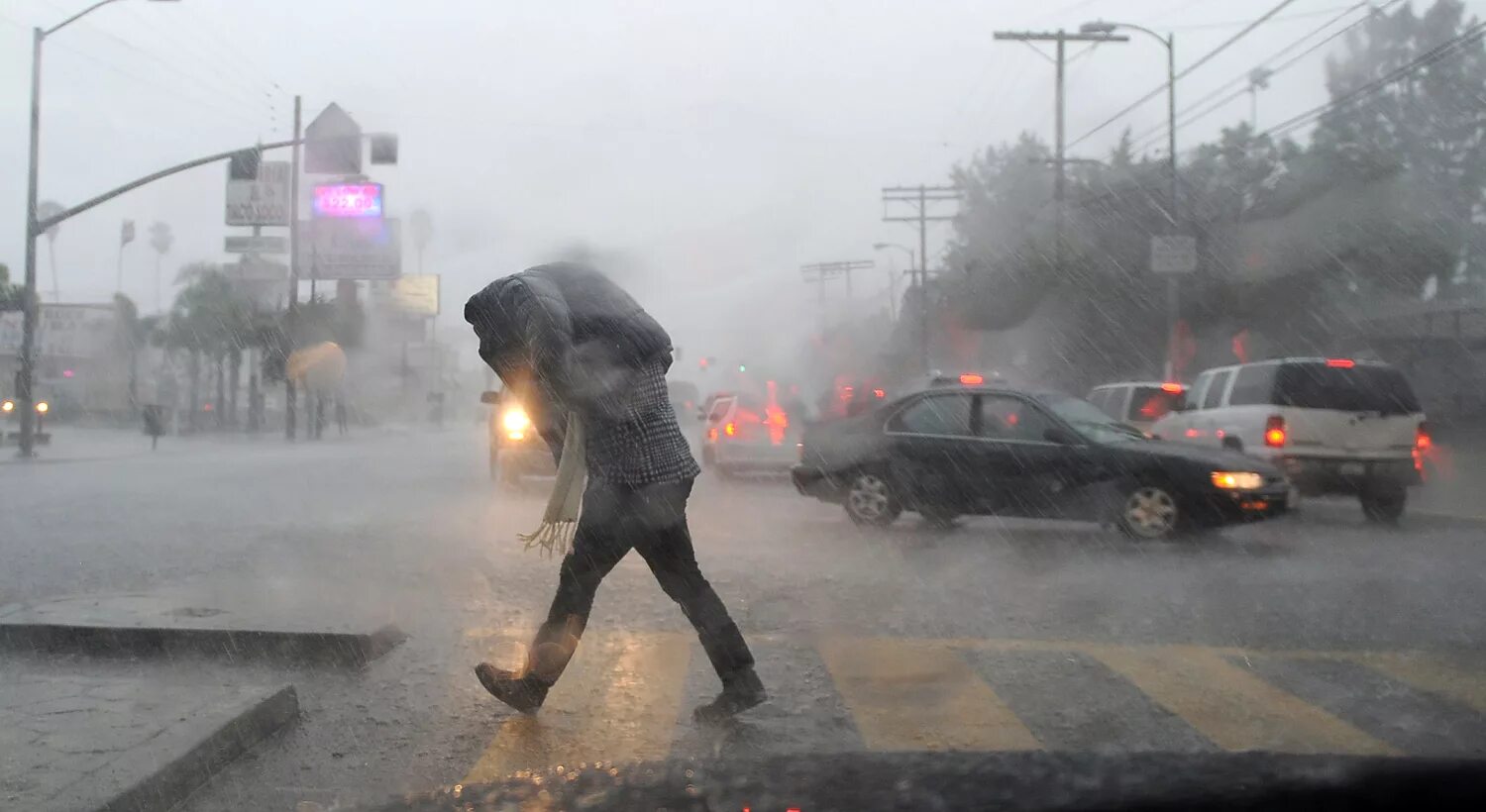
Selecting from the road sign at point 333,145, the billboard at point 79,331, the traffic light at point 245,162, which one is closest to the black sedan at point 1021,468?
the road sign at point 333,145

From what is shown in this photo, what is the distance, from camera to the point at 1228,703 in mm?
5223

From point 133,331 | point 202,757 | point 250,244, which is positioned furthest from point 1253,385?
point 250,244

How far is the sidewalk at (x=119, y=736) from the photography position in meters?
3.79

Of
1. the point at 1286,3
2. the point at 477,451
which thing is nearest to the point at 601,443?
the point at 1286,3

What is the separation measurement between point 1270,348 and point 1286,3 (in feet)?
49.8

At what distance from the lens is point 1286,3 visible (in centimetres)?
1750

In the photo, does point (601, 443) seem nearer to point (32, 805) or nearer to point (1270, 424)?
point (32, 805)

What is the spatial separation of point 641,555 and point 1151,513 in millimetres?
7104

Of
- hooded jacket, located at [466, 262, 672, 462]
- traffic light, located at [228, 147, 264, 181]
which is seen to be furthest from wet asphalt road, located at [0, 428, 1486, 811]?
traffic light, located at [228, 147, 264, 181]

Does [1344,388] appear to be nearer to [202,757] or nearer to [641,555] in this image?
[641,555]

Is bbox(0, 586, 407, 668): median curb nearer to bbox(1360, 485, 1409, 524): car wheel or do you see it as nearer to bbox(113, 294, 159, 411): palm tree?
bbox(1360, 485, 1409, 524): car wheel

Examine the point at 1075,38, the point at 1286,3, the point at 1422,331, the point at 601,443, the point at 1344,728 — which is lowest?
the point at 1344,728

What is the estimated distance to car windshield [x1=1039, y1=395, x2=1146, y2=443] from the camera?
11031mm

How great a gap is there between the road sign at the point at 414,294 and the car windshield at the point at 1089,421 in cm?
3088
